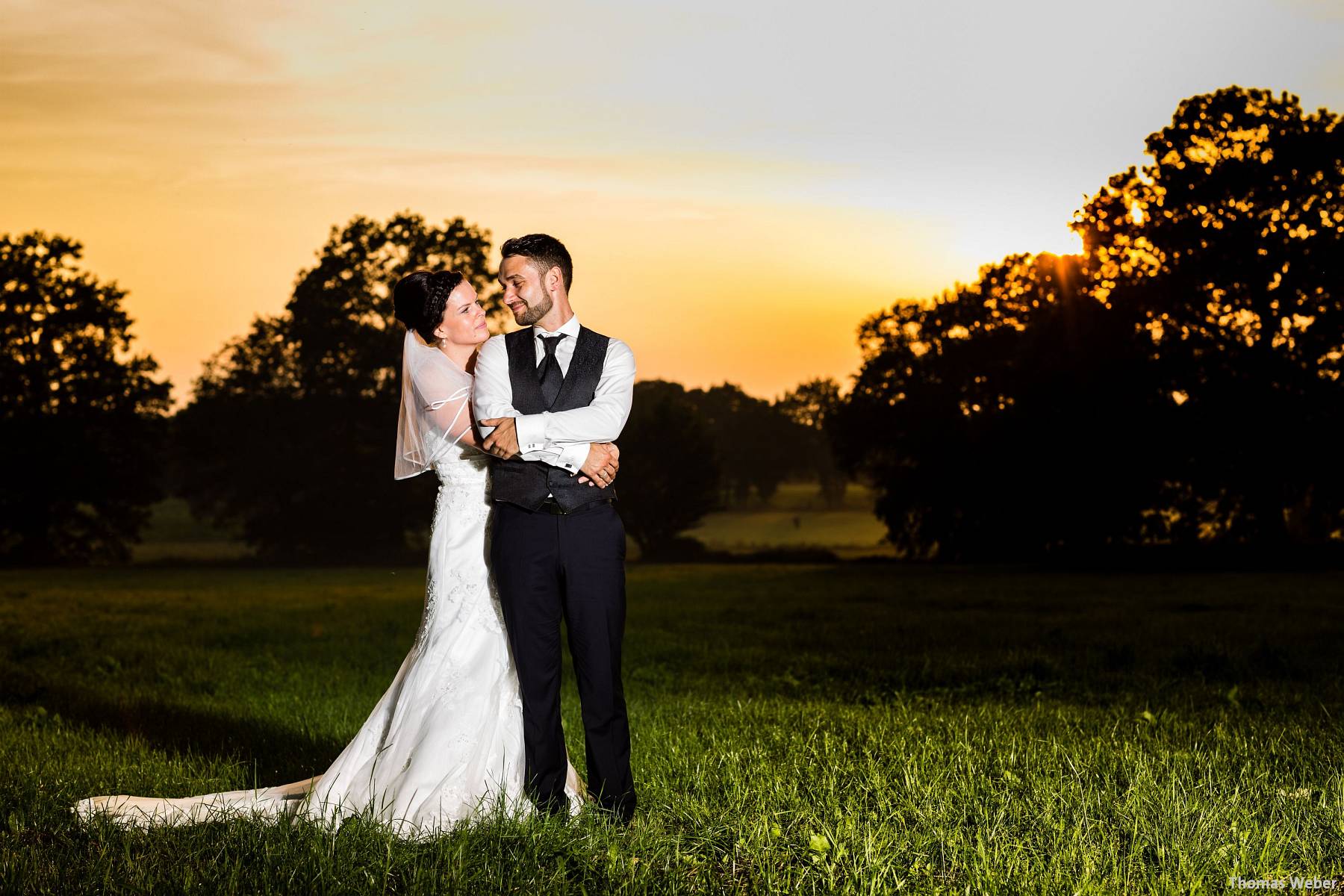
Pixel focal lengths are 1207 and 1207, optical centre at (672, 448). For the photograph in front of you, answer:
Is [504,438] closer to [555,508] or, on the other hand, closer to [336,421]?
[555,508]

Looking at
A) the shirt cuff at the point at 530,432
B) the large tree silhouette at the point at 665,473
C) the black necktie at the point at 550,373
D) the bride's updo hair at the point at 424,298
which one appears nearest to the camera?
the shirt cuff at the point at 530,432

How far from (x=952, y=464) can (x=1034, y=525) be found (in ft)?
16.6

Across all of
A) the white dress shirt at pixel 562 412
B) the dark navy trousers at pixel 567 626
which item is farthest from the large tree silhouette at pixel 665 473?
the white dress shirt at pixel 562 412

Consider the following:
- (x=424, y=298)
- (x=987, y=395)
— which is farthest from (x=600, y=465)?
(x=987, y=395)

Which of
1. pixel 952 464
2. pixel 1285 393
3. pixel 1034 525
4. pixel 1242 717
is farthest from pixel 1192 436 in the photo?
pixel 1242 717

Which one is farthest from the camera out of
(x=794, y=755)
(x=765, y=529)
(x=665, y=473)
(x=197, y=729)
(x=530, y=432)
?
(x=765, y=529)

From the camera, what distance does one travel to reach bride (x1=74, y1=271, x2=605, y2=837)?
20.2ft

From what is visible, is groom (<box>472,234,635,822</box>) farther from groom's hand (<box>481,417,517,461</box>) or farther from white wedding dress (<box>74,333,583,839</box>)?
white wedding dress (<box>74,333,583,839</box>)

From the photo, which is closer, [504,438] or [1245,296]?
[504,438]

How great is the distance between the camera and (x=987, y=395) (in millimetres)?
49406

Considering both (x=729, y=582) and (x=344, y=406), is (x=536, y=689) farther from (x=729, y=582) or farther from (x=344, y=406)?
(x=344, y=406)

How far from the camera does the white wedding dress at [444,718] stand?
6.14 meters

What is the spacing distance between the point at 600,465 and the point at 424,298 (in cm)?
152

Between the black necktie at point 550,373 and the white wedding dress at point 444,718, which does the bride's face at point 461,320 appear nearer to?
the white wedding dress at point 444,718
